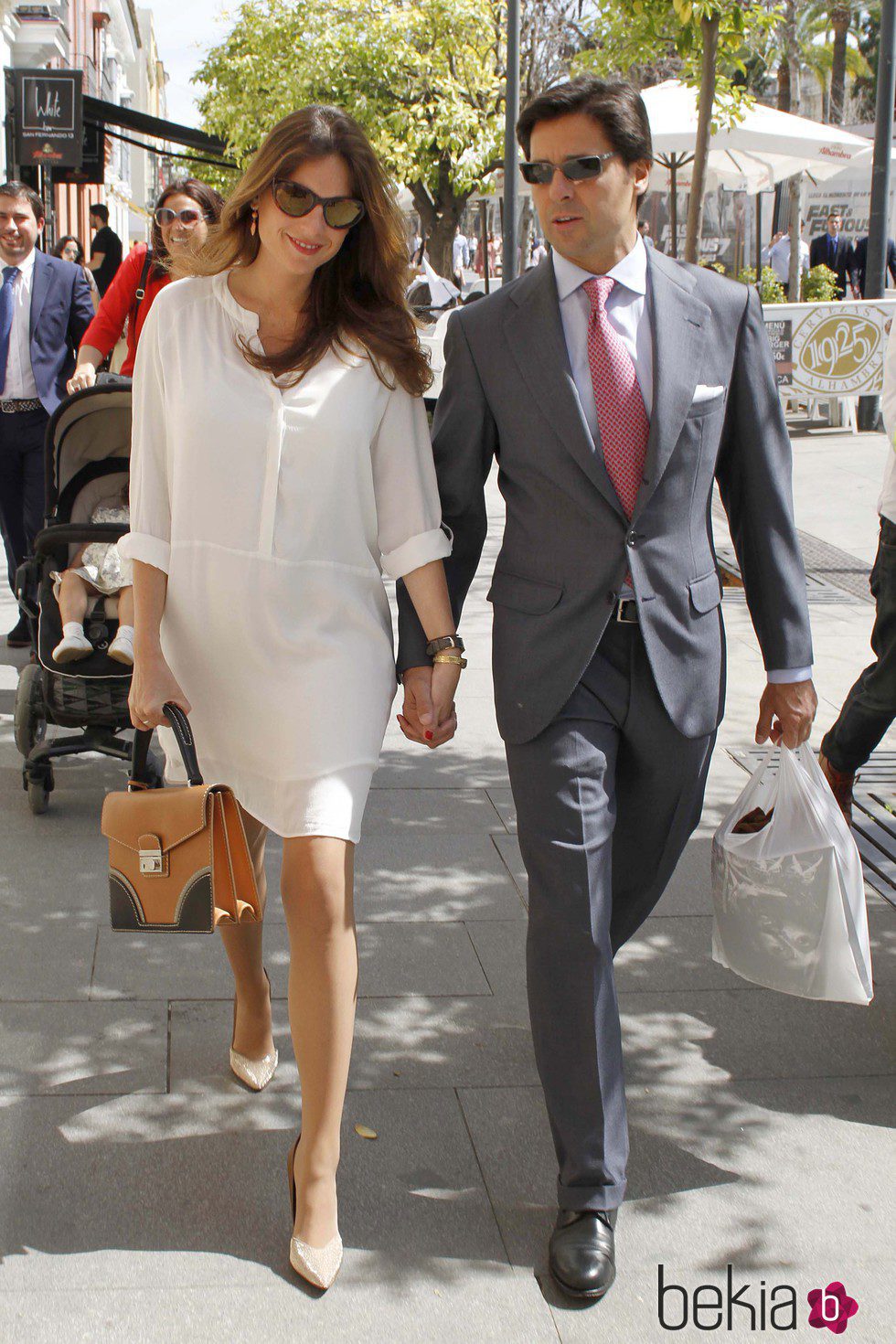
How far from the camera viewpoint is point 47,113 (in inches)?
775

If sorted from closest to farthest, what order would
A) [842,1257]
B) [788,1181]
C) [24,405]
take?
[842,1257]
[788,1181]
[24,405]

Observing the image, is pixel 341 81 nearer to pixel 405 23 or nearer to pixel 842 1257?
pixel 405 23

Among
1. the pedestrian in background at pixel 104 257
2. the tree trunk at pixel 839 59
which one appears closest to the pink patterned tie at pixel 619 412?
the pedestrian in background at pixel 104 257

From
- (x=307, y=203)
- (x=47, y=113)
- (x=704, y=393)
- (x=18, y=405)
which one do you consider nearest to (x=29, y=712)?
(x=18, y=405)

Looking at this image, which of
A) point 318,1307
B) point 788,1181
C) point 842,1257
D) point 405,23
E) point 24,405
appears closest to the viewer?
point 318,1307

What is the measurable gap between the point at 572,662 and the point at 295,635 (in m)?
0.54

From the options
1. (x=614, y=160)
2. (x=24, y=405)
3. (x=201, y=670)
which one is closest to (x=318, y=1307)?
(x=201, y=670)

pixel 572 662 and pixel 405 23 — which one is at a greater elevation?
pixel 405 23

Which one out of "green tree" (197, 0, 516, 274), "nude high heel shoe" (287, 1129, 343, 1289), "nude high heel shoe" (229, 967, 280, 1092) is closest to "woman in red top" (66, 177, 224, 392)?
"nude high heel shoe" (229, 967, 280, 1092)

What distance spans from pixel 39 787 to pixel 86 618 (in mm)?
631

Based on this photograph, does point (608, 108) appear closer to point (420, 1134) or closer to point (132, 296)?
point (420, 1134)

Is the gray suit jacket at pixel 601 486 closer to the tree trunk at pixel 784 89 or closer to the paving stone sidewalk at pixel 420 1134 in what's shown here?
the paving stone sidewalk at pixel 420 1134

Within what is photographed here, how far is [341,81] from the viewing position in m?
32.6

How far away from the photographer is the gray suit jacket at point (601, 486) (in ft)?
9.65
